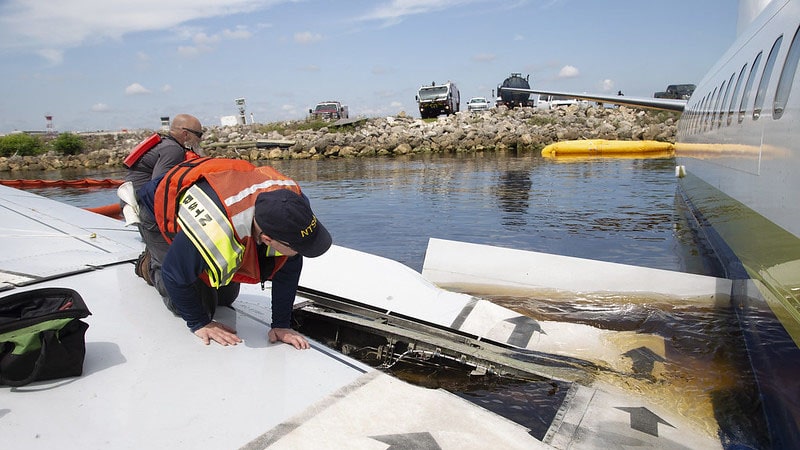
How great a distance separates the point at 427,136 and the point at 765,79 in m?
32.6

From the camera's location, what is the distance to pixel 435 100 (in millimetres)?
43469

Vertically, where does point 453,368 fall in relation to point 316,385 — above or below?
below

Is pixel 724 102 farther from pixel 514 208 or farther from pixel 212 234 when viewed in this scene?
pixel 514 208

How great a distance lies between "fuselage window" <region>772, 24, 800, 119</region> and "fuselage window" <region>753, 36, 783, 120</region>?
16.3 inches

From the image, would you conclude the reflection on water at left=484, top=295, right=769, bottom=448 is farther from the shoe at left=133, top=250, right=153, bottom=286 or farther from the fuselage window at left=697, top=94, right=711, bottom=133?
the fuselage window at left=697, top=94, right=711, bottom=133

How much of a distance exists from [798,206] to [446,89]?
4191 centimetres

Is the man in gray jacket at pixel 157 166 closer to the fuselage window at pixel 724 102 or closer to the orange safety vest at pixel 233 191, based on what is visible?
the orange safety vest at pixel 233 191

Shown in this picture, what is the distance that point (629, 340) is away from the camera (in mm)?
5094

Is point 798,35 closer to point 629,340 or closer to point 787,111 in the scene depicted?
point 787,111

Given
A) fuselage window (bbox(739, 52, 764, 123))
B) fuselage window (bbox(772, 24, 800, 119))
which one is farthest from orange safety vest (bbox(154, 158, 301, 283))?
fuselage window (bbox(739, 52, 764, 123))

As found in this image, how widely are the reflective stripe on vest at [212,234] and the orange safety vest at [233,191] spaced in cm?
4

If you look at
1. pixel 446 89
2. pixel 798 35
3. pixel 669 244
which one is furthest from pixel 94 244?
pixel 446 89

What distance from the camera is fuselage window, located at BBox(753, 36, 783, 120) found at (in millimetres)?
4508

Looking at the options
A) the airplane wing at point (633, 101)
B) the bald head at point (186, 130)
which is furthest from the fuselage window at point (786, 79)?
the airplane wing at point (633, 101)
